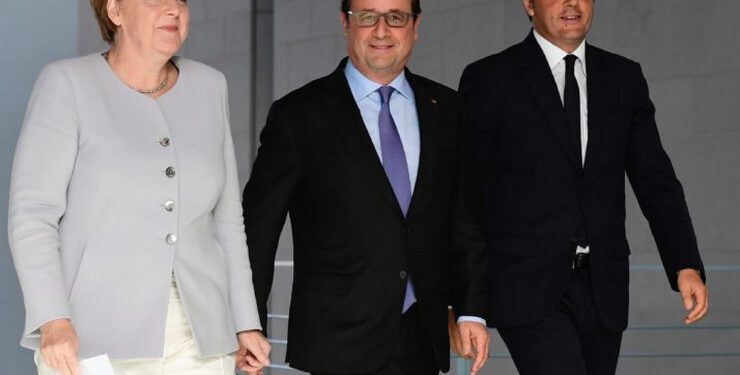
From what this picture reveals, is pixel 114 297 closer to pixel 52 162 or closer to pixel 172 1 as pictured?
pixel 52 162

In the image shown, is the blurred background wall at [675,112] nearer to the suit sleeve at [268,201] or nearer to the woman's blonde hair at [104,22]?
the suit sleeve at [268,201]

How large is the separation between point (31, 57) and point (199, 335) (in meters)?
0.65

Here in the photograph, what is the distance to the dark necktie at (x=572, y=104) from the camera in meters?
3.24

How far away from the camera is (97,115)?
237 cm

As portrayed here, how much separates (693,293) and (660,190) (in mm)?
278

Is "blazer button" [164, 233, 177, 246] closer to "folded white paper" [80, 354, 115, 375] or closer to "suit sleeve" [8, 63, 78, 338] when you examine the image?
"suit sleeve" [8, 63, 78, 338]

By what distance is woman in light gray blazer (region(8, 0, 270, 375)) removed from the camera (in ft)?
7.43

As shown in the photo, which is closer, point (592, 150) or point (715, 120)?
point (592, 150)

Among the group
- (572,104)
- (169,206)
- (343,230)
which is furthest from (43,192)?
(572,104)

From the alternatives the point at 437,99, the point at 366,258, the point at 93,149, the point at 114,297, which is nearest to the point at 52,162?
the point at 93,149

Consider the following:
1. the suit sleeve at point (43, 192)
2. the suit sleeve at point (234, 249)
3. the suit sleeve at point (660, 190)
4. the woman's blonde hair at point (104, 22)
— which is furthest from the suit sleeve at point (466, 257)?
the suit sleeve at point (43, 192)

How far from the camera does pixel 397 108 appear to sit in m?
3.04

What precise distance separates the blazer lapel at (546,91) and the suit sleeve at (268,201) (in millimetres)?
669

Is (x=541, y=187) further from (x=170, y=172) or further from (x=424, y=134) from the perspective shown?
(x=170, y=172)
